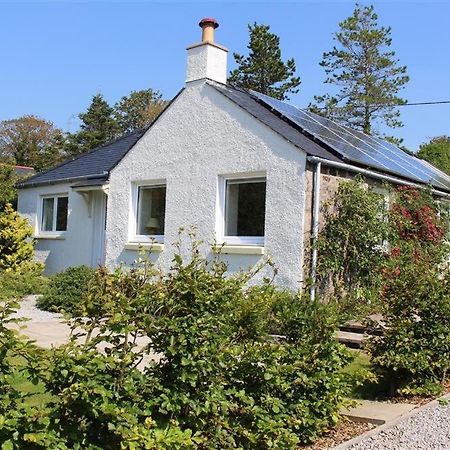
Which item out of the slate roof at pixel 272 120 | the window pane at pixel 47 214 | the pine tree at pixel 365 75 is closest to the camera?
the slate roof at pixel 272 120

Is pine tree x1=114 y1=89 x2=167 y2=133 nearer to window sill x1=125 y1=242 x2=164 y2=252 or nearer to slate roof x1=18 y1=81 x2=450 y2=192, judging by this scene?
slate roof x1=18 y1=81 x2=450 y2=192

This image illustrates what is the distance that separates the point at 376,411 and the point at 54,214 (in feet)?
47.3

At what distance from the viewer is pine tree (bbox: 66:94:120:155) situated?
4728 cm

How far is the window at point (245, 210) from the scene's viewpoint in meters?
11.6

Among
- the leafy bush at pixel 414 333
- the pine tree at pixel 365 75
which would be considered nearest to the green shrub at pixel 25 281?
the leafy bush at pixel 414 333

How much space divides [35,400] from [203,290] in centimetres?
174

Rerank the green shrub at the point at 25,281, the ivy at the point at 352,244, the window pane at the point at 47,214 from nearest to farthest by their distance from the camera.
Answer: the ivy at the point at 352,244 → the green shrub at the point at 25,281 → the window pane at the point at 47,214

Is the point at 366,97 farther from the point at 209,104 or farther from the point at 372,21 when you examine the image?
the point at 209,104

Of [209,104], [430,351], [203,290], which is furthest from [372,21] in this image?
[203,290]

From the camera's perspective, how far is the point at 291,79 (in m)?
41.7

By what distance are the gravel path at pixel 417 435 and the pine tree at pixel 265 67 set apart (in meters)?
37.3

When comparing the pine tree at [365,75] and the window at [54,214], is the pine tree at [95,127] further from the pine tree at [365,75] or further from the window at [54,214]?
the window at [54,214]

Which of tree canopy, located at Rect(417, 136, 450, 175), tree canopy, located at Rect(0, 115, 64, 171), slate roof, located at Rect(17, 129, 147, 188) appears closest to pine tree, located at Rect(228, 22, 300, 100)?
tree canopy, located at Rect(417, 136, 450, 175)

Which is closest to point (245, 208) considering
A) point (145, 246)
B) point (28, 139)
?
point (145, 246)
